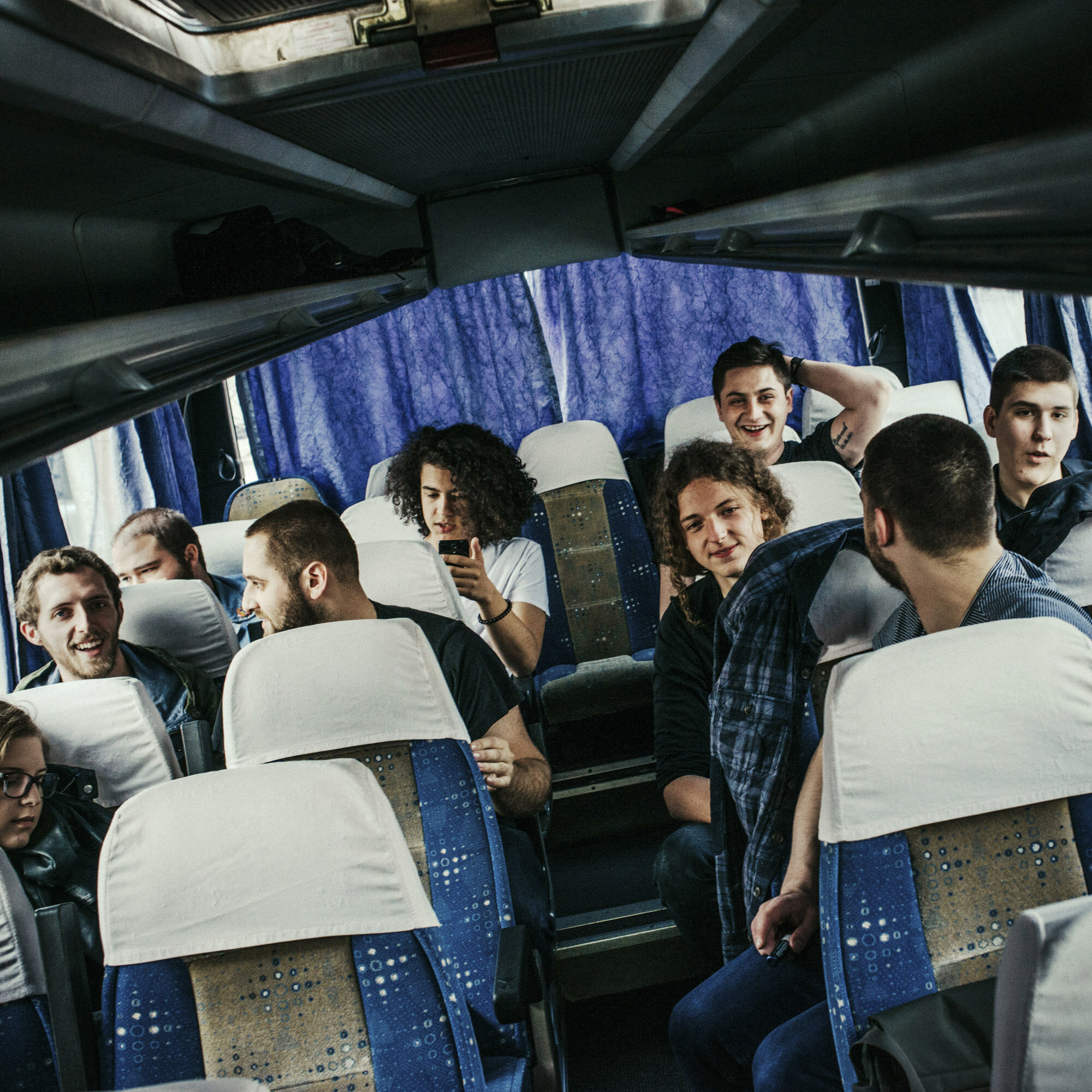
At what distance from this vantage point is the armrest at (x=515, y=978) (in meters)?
1.69

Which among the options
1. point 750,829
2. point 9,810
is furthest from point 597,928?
point 9,810

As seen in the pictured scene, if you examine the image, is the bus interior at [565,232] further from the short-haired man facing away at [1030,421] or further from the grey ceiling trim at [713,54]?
the short-haired man facing away at [1030,421]

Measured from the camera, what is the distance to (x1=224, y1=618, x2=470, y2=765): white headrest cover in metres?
1.86

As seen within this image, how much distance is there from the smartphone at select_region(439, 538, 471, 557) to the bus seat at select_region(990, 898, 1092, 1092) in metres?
2.47

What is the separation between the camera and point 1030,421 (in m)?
2.95

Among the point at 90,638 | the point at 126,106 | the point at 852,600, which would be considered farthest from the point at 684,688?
the point at 126,106

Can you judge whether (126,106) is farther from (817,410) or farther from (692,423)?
(817,410)

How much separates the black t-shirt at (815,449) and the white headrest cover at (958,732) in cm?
239

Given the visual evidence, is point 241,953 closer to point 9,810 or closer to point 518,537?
point 9,810

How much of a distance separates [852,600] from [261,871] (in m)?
1.39

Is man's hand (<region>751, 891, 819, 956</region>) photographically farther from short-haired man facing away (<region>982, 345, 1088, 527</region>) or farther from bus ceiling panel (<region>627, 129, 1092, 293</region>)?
short-haired man facing away (<region>982, 345, 1088, 527</region>)

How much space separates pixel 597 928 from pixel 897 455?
65.1 inches

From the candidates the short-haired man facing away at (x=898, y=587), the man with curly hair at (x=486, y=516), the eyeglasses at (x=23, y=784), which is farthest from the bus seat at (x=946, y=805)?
the man with curly hair at (x=486, y=516)

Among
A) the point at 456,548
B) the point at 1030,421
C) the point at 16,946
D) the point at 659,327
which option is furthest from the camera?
the point at 659,327
